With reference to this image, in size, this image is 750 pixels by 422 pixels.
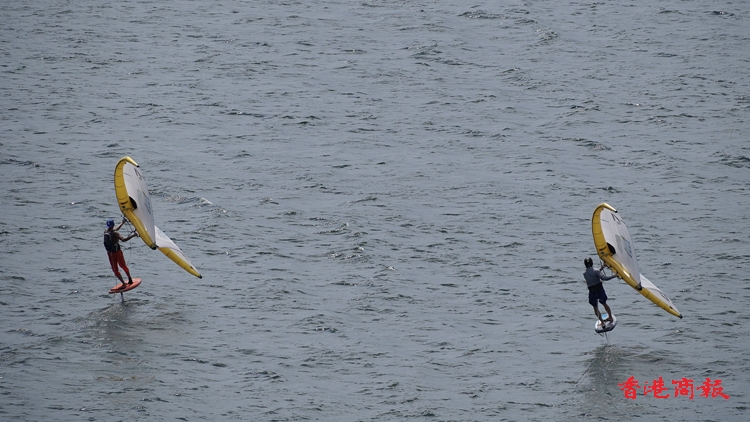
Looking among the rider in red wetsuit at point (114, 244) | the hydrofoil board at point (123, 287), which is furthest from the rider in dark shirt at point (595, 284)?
the hydrofoil board at point (123, 287)

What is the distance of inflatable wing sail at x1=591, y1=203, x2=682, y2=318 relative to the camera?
30.6 meters

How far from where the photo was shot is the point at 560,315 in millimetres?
34500

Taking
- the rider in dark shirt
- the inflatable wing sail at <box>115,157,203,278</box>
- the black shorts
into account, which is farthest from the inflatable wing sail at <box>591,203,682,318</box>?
the inflatable wing sail at <box>115,157,203,278</box>

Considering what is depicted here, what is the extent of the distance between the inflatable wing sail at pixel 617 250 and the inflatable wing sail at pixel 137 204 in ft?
40.5

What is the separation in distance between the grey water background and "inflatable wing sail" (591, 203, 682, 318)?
1832 mm

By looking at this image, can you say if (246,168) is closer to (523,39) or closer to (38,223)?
(38,223)

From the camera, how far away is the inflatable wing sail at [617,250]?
30.6m

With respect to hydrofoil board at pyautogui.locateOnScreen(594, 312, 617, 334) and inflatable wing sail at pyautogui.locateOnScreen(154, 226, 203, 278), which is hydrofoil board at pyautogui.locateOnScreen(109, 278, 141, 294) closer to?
inflatable wing sail at pyautogui.locateOnScreen(154, 226, 203, 278)

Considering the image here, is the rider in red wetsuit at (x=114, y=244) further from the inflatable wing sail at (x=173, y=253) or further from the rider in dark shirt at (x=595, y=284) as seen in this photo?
the rider in dark shirt at (x=595, y=284)

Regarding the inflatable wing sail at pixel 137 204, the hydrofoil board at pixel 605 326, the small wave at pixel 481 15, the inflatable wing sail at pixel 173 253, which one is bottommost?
the small wave at pixel 481 15

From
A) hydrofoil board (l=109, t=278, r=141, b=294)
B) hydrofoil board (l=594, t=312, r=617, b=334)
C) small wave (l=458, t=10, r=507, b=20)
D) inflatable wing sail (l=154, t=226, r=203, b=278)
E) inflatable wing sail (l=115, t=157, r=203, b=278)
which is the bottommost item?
small wave (l=458, t=10, r=507, b=20)

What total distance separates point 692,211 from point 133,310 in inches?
892

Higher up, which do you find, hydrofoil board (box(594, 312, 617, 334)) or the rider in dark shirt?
the rider in dark shirt

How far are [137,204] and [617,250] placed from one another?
14301 mm
